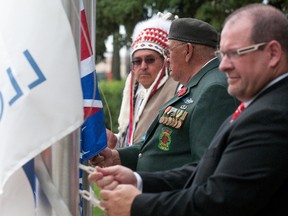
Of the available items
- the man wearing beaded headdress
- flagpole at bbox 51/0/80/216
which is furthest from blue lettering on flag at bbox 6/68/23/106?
the man wearing beaded headdress

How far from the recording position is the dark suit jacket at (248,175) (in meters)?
2.49

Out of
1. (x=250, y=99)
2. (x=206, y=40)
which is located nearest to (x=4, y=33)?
(x=250, y=99)

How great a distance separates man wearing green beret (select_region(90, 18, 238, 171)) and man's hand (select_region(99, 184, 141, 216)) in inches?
30.3

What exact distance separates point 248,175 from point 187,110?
47.8 inches

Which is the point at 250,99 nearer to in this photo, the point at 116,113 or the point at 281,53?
the point at 281,53

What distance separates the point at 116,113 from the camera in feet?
42.8

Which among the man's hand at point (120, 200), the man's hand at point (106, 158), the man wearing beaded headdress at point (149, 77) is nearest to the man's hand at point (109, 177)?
the man's hand at point (120, 200)

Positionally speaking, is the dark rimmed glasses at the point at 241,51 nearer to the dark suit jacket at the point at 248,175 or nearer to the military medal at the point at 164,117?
the dark suit jacket at the point at 248,175

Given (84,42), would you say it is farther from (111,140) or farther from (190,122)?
(111,140)

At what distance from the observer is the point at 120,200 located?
8.89 feet

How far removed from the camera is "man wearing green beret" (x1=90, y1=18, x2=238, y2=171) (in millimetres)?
3541

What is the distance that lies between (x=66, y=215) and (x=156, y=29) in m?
2.48

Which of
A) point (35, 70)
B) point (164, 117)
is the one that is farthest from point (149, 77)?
point (35, 70)

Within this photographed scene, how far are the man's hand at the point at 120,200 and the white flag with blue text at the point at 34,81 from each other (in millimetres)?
293
